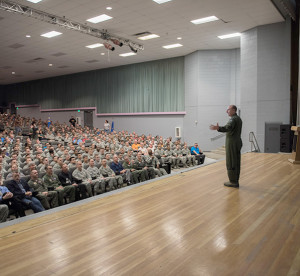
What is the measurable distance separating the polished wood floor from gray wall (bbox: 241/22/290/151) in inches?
284

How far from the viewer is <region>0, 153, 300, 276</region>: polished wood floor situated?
7.32 feet

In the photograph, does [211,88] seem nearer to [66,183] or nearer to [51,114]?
[66,183]

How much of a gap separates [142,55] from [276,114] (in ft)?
26.7

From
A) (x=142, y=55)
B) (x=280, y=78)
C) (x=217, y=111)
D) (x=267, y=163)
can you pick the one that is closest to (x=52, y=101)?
(x=142, y=55)

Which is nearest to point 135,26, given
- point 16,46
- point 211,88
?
point 211,88

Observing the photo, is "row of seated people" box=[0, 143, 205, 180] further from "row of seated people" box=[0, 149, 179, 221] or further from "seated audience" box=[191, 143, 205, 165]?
"row of seated people" box=[0, 149, 179, 221]

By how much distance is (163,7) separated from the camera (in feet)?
29.4

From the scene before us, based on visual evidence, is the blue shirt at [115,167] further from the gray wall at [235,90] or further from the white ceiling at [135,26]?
the gray wall at [235,90]

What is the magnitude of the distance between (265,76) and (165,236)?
9.81 metres

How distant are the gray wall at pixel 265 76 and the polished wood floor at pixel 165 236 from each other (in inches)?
284

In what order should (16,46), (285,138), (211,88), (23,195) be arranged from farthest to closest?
(211,88) → (16,46) → (285,138) → (23,195)

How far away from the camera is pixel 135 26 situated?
425 inches

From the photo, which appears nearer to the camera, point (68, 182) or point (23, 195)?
point (23, 195)

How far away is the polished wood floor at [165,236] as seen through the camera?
7.32 ft
